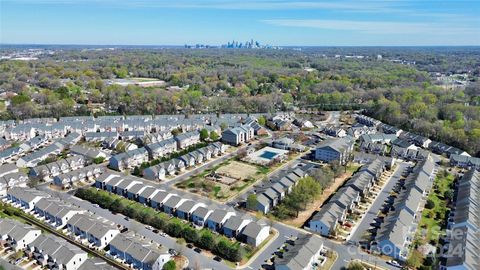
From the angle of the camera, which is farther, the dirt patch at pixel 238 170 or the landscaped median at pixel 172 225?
the dirt patch at pixel 238 170

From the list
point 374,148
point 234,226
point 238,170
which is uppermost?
point 374,148

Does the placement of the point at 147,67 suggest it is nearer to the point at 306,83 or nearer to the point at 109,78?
the point at 109,78

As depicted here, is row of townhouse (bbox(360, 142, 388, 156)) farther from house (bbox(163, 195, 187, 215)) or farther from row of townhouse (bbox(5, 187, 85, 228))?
row of townhouse (bbox(5, 187, 85, 228))

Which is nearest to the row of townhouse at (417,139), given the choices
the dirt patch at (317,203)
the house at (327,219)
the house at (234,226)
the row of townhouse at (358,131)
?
the row of townhouse at (358,131)

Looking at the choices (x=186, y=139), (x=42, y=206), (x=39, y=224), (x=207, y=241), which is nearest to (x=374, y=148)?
(x=186, y=139)

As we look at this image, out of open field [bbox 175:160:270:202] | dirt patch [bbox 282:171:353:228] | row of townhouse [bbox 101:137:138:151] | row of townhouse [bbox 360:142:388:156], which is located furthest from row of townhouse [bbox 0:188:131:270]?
row of townhouse [bbox 360:142:388:156]

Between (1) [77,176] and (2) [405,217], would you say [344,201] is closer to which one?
(2) [405,217]

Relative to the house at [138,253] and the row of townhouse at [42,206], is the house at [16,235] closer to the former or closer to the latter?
the row of townhouse at [42,206]
